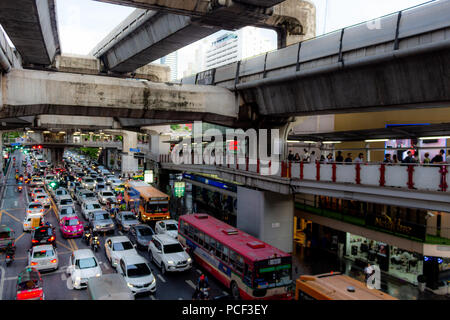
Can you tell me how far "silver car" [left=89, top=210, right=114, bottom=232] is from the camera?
26.2 meters

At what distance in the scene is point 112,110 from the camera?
17844 mm

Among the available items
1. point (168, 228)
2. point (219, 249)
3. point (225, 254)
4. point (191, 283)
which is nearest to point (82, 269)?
point (191, 283)

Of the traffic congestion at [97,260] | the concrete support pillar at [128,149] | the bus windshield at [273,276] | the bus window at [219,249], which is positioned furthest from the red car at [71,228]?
the concrete support pillar at [128,149]

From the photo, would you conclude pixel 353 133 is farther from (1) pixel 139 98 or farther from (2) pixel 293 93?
(1) pixel 139 98

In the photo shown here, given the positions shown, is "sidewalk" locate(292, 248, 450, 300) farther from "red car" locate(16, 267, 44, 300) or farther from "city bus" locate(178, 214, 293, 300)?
"red car" locate(16, 267, 44, 300)

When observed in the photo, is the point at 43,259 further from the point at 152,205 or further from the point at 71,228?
the point at 152,205

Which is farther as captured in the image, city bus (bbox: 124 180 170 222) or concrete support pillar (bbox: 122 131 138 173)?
concrete support pillar (bbox: 122 131 138 173)

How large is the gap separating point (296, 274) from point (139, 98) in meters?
12.7

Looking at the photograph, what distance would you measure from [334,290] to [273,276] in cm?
372

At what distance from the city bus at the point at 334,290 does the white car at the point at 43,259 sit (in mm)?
13134

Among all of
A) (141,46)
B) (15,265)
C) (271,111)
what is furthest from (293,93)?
(15,265)

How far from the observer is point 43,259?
18.3 meters

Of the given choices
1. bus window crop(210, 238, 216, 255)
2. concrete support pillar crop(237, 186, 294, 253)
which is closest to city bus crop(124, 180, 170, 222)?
A: concrete support pillar crop(237, 186, 294, 253)

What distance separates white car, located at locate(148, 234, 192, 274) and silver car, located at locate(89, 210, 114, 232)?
6880 mm
